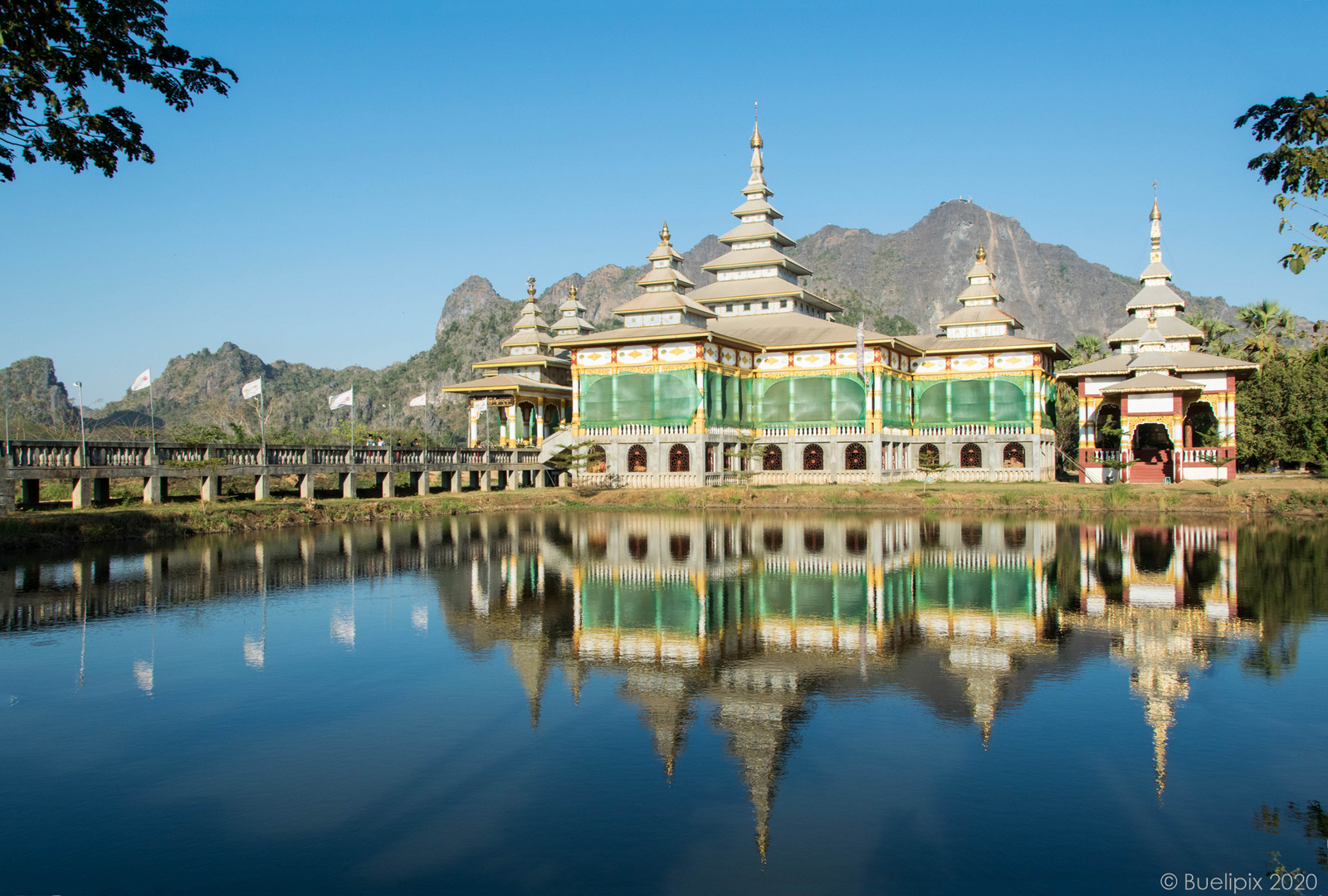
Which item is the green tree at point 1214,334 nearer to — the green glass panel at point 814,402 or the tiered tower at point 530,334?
the green glass panel at point 814,402

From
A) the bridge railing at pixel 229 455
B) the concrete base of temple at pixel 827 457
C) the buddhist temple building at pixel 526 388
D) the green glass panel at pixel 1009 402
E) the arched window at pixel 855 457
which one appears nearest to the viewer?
the bridge railing at pixel 229 455

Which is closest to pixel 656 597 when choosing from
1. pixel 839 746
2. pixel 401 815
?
pixel 839 746

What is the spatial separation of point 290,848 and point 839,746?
5793 mm

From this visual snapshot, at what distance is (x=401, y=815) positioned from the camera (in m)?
9.05

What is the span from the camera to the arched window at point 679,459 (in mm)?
54750

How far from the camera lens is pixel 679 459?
55.0 m

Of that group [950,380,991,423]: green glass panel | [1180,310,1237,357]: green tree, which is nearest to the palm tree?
[1180,310,1237,357]: green tree

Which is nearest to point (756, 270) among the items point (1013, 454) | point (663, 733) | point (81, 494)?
point (1013, 454)

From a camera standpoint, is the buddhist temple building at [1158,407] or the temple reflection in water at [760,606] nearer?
the temple reflection in water at [760,606]

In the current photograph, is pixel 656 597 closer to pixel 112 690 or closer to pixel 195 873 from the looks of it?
pixel 112 690

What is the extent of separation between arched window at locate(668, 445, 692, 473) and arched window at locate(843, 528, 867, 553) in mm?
20240

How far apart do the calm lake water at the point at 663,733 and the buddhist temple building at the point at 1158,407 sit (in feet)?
102

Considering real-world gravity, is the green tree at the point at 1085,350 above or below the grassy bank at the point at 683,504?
above

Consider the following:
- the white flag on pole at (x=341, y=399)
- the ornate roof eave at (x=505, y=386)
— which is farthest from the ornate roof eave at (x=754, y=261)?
the white flag on pole at (x=341, y=399)
